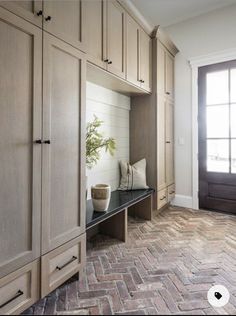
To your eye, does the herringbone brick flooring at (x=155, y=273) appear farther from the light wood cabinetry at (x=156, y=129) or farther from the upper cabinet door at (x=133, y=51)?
the upper cabinet door at (x=133, y=51)

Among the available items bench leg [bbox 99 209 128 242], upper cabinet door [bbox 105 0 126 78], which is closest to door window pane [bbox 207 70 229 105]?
upper cabinet door [bbox 105 0 126 78]

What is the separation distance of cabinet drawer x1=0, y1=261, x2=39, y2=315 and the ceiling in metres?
3.54

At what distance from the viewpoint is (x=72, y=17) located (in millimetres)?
1569

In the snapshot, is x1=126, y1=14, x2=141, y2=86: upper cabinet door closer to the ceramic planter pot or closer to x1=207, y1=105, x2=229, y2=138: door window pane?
the ceramic planter pot

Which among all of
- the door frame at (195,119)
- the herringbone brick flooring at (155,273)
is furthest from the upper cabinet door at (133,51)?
the herringbone brick flooring at (155,273)

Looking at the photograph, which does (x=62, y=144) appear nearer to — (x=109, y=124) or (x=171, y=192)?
(x=109, y=124)

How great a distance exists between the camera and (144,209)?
2.97 meters

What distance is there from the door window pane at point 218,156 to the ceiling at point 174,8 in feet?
6.64

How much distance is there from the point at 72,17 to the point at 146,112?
1.64 m

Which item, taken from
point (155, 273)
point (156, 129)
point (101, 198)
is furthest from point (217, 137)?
point (155, 273)

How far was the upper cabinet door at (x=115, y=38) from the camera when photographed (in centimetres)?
203

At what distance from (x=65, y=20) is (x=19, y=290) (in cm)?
177

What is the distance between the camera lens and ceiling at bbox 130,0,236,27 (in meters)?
3.10

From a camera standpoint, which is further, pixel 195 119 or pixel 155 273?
pixel 195 119
